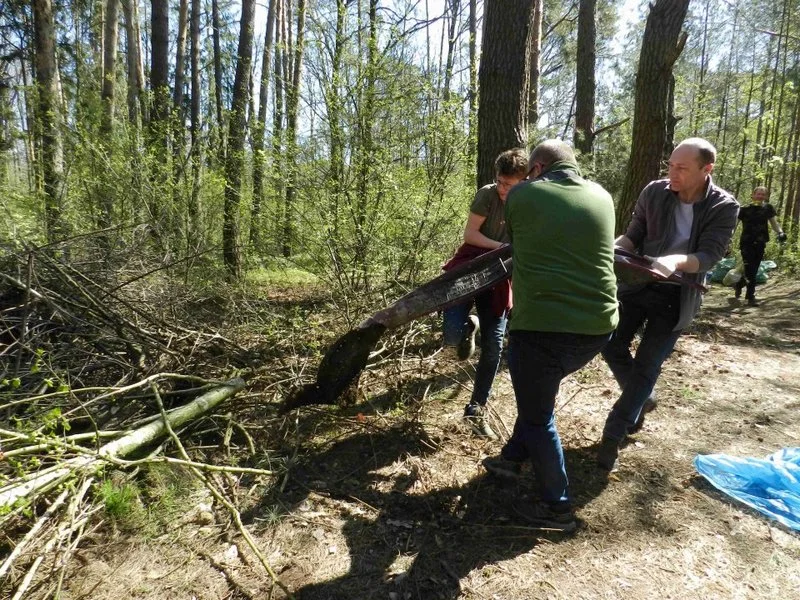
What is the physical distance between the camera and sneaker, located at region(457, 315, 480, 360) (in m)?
3.33

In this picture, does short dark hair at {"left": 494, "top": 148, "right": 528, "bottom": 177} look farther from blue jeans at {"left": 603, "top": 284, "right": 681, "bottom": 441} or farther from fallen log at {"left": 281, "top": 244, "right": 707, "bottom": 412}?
blue jeans at {"left": 603, "top": 284, "right": 681, "bottom": 441}

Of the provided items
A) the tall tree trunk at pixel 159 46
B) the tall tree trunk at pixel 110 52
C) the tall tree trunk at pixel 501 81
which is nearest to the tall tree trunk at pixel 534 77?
the tall tree trunk at pixel 501 81

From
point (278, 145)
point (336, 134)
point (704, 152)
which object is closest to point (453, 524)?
point (704, 152)

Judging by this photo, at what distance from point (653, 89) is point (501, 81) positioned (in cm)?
248

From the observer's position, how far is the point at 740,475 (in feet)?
8.99

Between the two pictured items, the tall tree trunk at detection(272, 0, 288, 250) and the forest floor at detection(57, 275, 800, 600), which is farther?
the tall tree trunk at detection(272, 0, 288, 250)

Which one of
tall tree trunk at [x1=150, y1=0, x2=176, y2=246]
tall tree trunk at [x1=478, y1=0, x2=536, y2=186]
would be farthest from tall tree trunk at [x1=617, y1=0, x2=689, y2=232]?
tall tree trunk at [x1=150, y1=0, x2=176, y2=246]

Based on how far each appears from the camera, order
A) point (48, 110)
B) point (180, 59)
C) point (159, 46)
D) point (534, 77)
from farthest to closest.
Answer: point (180, 59), point (534, 77), point (159, 46), point (48, 110)

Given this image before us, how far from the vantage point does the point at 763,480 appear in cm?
267

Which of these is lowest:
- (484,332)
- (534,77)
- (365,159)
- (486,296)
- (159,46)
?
(484,332)

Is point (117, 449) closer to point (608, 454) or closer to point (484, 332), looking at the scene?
point (484, 332)

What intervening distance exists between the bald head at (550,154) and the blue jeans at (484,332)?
3.39 ft

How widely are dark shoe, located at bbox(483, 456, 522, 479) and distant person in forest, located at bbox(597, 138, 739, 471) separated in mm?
555

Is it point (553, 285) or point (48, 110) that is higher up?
point (48, 110)
